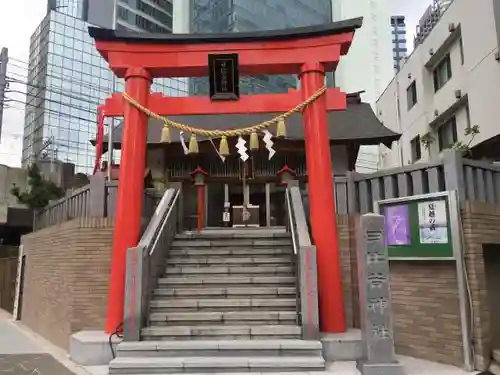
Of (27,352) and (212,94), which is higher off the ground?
(212,94)

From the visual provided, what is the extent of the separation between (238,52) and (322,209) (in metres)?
3.52

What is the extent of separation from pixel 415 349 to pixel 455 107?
42.5 ft

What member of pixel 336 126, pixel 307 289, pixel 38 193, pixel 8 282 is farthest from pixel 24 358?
pixel 38 193

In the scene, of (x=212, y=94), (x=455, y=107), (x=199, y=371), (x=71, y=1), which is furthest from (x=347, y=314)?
(x=71, y=1)

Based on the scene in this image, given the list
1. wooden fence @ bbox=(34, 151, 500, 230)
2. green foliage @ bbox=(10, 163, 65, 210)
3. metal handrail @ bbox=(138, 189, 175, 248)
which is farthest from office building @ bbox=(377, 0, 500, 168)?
green foliage @ bbox=(10, 163, 65, 210)

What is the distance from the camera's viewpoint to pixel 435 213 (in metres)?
7.51

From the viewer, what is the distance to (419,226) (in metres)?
7.71

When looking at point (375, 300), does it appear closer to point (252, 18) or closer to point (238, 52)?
point (238, 52)

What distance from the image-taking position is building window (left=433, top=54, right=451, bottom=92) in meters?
18.9

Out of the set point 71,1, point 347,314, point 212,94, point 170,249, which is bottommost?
point 347,314

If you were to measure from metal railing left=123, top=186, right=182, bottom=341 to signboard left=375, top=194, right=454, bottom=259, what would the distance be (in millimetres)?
4288

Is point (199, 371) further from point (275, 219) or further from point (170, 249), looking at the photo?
point (275, 219)

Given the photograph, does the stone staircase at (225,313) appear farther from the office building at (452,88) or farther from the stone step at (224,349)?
the office building at (452,88)

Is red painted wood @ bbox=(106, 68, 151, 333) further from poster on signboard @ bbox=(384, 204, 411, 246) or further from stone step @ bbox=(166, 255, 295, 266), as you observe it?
poster on signboard @ bbox=(384, 204, 411, 246)
